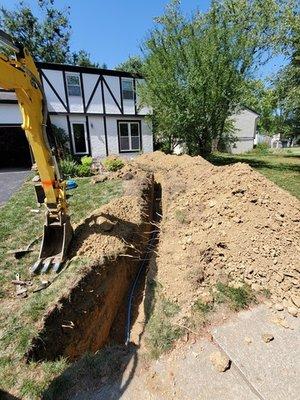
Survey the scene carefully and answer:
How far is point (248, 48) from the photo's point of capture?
1359 centimetres

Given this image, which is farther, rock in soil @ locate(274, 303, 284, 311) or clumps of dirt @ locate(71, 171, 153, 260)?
clumps of dirt @ locate(71, 171, 153, 260)

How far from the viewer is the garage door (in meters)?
17.6

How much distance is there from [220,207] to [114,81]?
47.4ft

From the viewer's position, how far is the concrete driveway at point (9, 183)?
9.75 meters

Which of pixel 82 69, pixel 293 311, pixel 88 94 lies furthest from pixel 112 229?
pixel 82 69

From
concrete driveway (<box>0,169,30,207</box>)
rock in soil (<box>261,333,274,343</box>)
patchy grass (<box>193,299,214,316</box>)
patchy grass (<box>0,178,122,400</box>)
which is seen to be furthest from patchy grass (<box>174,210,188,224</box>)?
concrete driveway (<box>0,169,30,207</box>)

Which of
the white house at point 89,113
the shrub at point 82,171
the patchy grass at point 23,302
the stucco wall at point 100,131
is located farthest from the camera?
the stucco wall at point 100,131

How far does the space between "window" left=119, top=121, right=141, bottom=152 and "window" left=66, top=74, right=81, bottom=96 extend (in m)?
3.32

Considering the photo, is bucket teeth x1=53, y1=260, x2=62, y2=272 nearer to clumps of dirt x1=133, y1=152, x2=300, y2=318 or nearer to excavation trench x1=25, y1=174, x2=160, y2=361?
excavation trench x1=25, y1=174, x2=160, y2=361

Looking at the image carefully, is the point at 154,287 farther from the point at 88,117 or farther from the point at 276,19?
the point at 276,19

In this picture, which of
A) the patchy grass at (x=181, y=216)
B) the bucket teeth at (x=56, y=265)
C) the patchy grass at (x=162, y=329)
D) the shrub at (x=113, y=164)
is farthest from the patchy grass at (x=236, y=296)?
the shrub at (x=113, y=164)

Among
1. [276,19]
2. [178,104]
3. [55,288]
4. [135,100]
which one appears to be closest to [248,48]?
[276,19]

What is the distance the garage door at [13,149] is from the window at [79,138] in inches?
137

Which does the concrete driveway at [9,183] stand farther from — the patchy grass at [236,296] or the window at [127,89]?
the window at [127,89]
